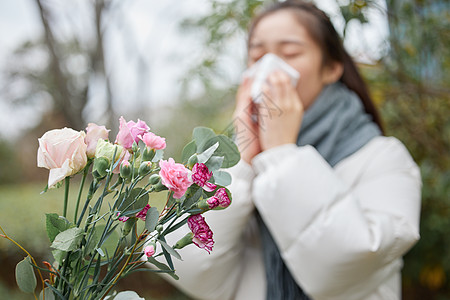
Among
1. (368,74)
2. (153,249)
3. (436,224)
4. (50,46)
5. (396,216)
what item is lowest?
(436,224)

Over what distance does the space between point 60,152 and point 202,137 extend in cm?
13

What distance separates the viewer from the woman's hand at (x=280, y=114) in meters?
1.13

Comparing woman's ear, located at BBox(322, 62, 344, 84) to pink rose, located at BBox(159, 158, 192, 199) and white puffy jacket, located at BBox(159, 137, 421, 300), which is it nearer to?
white puffy jacket, located at BBox(159, 137, 421, 300)

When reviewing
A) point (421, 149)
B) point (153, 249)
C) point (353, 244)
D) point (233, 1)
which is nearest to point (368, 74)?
point (421, 149)

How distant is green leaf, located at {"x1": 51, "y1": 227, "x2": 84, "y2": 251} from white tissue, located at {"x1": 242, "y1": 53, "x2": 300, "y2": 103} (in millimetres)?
837

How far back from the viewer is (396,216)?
1.05 metres

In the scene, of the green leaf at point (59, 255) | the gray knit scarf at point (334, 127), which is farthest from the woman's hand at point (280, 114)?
the green leaf at point (59, 255)

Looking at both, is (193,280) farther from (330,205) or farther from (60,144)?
(60,144)

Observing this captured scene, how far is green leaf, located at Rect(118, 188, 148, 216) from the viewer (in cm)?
42

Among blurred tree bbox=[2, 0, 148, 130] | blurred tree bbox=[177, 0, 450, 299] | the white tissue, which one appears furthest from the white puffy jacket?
blurred tree bbox=[2, 0, 148, 130]

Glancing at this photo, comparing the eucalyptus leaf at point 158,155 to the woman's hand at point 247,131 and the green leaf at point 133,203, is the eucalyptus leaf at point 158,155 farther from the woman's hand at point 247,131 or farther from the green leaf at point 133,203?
the woman's hand at point 247,131

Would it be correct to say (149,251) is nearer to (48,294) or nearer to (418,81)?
(48,294)

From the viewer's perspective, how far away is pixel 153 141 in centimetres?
42

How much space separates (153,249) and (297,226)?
2.09 feet
